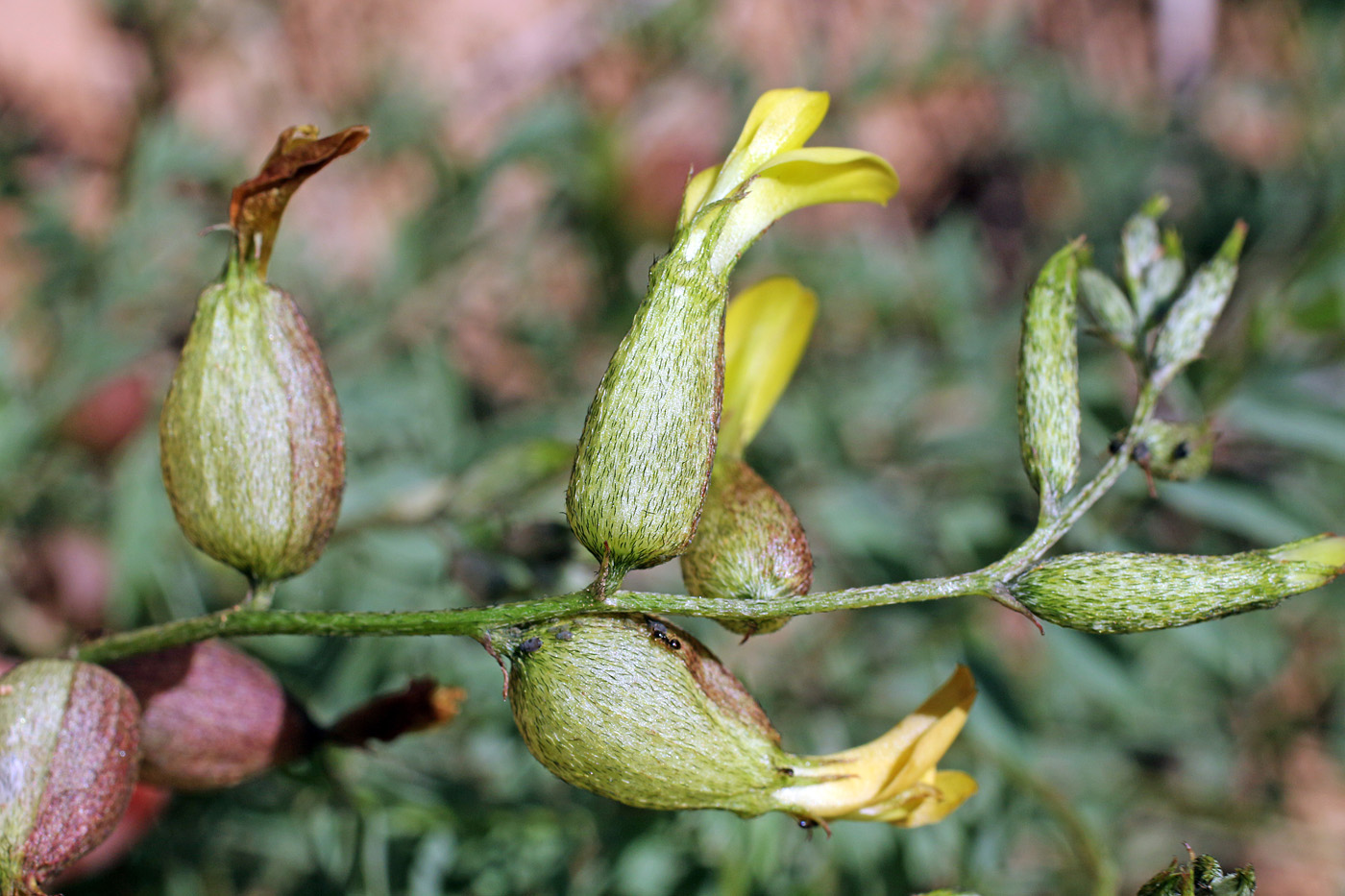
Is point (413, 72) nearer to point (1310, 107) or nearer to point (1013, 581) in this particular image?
point (1310, 107)

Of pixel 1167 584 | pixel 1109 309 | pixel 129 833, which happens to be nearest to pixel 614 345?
pixel 129 833

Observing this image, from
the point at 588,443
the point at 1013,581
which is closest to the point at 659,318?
the point at 588,443

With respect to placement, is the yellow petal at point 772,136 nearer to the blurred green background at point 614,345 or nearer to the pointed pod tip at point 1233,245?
the pointed pod tip at point 1233,245

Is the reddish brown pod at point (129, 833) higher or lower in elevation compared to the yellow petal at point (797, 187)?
lower

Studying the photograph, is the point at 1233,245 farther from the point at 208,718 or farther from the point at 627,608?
the point at 208,718

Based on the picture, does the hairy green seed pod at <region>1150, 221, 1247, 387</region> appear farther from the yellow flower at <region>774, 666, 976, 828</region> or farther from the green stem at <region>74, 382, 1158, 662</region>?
the yellow flower at <region>774, 666, 976, 828</region>

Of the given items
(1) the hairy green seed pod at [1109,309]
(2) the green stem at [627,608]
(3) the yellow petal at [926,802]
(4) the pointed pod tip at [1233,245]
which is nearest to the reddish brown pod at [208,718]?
(2) the green stem at [627,608]

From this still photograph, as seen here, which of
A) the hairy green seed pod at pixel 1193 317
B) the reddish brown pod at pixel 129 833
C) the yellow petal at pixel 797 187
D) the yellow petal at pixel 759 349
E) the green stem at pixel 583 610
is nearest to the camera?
the green stem at pixel 583 610

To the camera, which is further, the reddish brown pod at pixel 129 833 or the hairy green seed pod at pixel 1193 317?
the reddish brown pod at pixel 129 833
